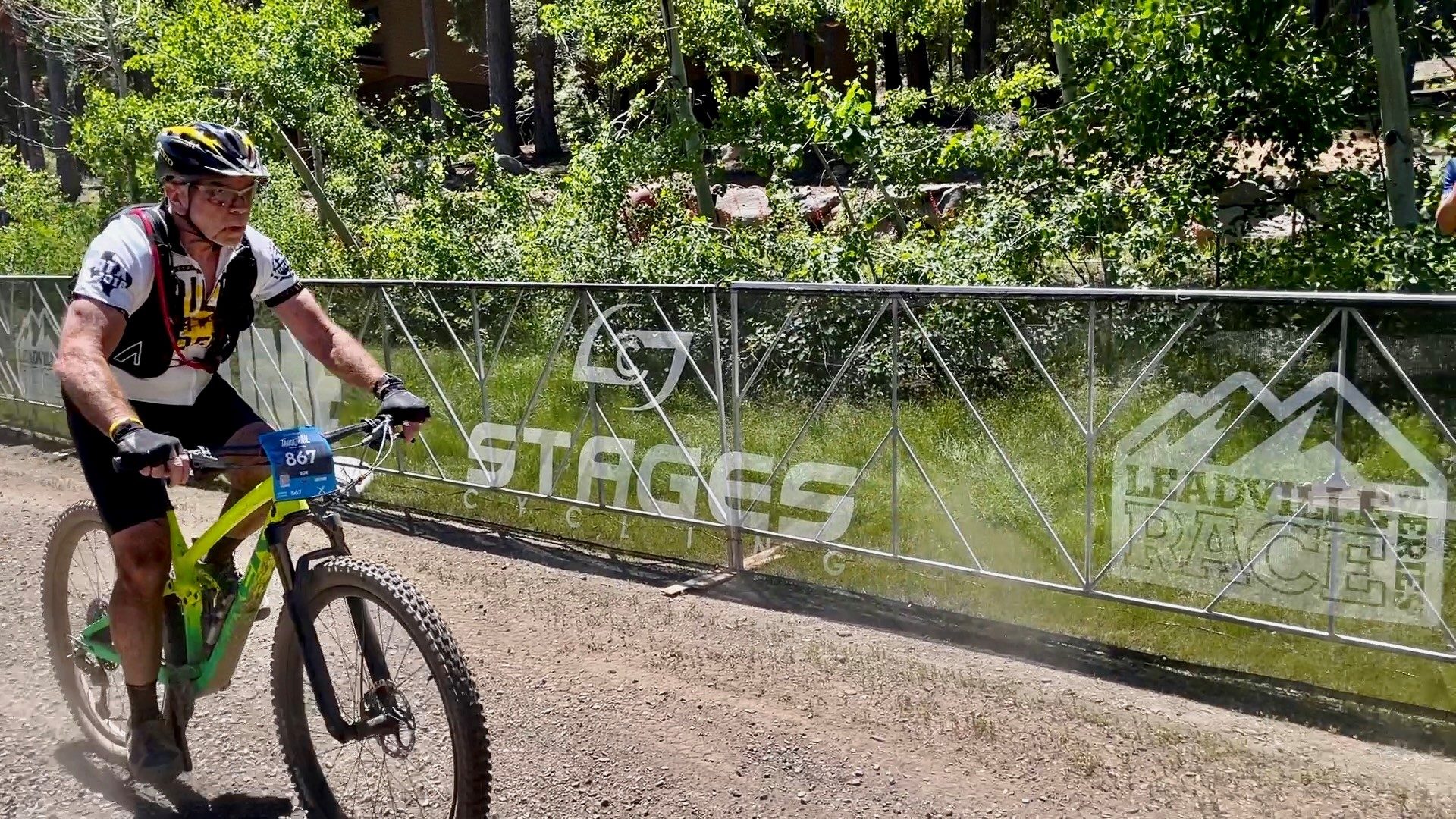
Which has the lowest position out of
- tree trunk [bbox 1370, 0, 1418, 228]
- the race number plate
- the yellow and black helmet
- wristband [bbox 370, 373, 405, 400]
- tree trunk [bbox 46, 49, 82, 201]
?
the race number plate

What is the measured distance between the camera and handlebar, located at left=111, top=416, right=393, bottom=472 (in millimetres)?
3635

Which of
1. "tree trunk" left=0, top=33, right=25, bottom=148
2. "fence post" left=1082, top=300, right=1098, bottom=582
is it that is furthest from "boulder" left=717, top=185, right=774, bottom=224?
"tree trunk" left=0, top=33, right=25, bottom=148

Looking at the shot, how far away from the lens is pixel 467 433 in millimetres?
8984

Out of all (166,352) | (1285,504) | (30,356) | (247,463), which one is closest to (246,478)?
(247,463)

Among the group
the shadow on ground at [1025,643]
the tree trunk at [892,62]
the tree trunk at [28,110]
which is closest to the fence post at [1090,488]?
the shadow on ground at [1025,643]

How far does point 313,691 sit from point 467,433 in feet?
17.0

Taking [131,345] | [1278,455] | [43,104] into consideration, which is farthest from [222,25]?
[43,104]

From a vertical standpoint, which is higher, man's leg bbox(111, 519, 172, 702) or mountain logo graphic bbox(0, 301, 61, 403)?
mountain logo graphic bbox(0, 301, 61, 403)

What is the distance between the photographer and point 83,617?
500 cm

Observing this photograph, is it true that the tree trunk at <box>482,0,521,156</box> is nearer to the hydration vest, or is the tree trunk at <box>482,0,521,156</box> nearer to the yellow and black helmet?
the hydration vest

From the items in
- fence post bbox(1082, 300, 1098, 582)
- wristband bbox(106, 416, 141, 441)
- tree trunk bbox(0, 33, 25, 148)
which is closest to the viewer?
wristband bbox(106, 416, 141, 441)

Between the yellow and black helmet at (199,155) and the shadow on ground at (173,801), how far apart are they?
219 cm

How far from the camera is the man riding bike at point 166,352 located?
3850 mm

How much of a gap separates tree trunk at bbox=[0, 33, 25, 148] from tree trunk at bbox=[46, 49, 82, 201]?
15.4 feet
